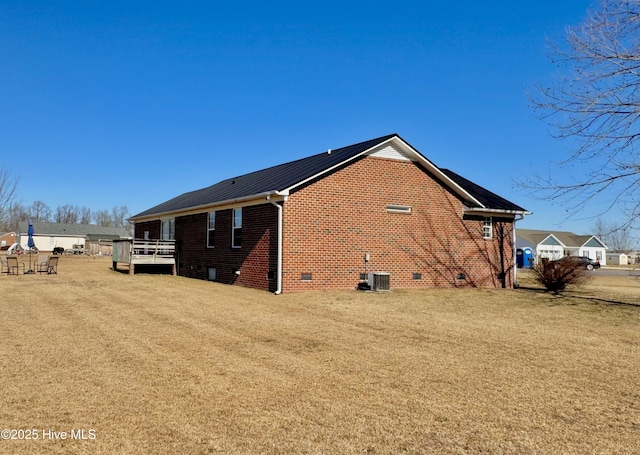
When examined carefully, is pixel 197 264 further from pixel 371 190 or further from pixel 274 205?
pixel 371 190

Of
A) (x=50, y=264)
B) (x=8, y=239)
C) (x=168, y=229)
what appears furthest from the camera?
(x=8, y=239)

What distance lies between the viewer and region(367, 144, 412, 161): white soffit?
17.2m

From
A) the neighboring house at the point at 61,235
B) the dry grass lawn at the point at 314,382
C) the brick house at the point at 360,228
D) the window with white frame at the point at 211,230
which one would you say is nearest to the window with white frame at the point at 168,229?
the brick house at the point at 360,228

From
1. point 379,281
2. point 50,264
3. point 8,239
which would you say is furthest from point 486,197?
point 8,239

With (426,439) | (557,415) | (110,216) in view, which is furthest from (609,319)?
(110,216)

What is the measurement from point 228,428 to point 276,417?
1.62 feet

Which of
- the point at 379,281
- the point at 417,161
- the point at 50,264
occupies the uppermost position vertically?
the point at 417,161

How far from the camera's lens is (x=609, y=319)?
11.3 metres

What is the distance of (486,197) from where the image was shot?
21.1m

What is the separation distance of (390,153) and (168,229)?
1434 centimetres

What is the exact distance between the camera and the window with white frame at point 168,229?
2519 centimetres

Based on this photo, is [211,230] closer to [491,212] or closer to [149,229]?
[149,229]

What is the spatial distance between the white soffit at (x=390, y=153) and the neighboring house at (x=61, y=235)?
67.2 metres

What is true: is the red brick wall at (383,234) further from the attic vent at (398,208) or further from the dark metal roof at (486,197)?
the dark metal roof at (486,197)
